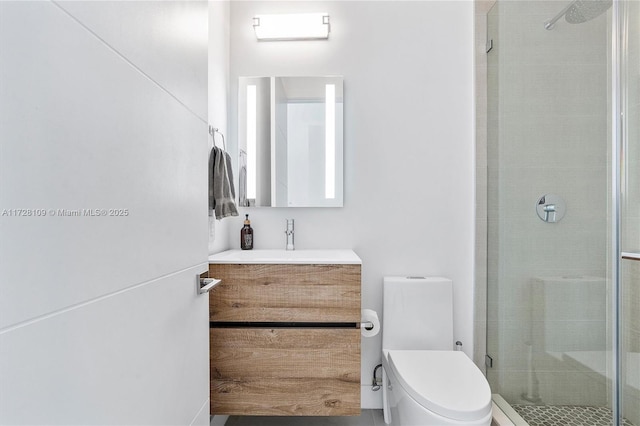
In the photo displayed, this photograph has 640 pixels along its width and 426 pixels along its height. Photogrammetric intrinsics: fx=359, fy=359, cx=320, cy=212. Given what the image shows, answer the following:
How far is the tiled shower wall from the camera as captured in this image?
1.25m

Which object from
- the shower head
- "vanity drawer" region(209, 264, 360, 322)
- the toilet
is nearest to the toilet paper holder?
the toilet

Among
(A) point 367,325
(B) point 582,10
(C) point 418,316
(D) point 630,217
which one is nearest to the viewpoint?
(D) point 630,217

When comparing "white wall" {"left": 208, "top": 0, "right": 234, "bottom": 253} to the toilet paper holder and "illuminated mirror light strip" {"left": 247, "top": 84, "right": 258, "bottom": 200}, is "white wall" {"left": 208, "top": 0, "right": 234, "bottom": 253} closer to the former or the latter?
"illuminated mirror light strip" {"left": 247, "top": 84, "right": 258, "bottom": 200}

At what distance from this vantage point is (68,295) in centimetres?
50

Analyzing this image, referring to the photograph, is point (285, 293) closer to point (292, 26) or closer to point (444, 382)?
point (444, 382)

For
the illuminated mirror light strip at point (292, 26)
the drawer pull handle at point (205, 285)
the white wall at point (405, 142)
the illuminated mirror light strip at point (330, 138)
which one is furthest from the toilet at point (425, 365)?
the illuminated mirror light strip at point (292, 26)

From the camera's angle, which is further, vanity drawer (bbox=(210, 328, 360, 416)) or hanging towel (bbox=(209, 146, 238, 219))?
hanging towel (bbox=(209, 146, 238, 219))

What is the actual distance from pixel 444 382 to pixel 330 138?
128 cm

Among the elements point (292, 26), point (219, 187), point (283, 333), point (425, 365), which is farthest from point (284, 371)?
point (292, 26)

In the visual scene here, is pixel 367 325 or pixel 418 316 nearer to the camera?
pixel 367 325

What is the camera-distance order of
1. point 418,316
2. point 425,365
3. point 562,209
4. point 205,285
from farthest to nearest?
point 418,316 < point 425,365 < point 562,209 < point 205,285

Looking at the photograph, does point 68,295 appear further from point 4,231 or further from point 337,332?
point 337,332

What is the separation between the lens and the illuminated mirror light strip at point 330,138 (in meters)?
1.96

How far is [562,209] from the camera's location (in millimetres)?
1410
